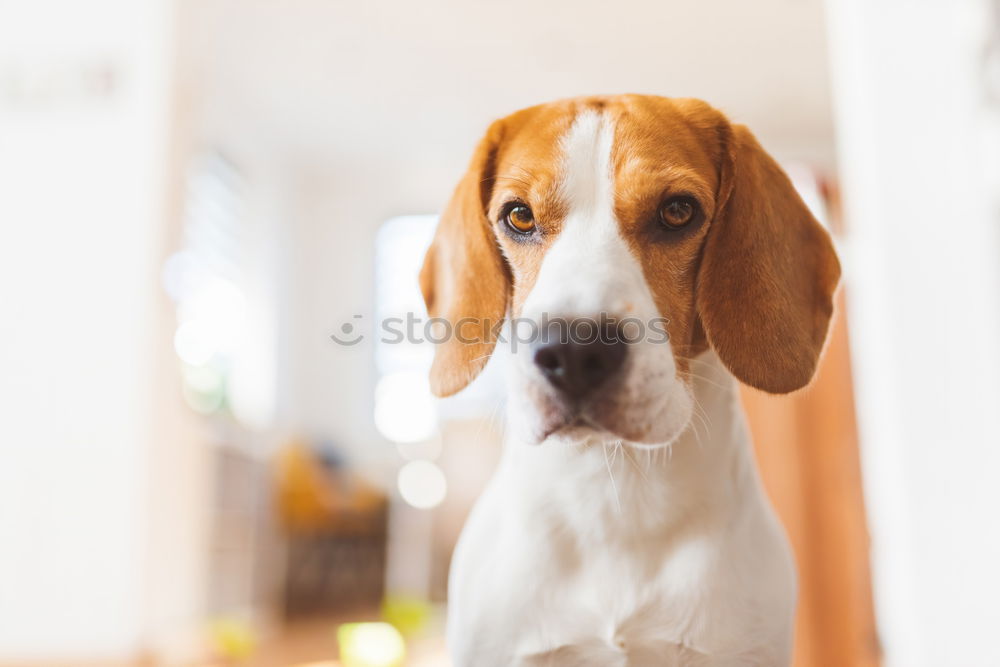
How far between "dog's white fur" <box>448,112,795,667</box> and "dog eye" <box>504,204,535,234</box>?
5cm

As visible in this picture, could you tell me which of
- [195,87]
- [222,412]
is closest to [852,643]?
[195,87]

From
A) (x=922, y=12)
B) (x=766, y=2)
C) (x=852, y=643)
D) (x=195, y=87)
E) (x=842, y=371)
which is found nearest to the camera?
(x=922, y=12)

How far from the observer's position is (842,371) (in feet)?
10.3

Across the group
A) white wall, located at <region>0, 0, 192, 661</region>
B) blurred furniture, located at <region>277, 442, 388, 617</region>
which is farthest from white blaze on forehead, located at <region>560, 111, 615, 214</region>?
blurred furniture, located at <region>277, 442, 388, 617</region>

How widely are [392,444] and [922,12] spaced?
5.58 meters

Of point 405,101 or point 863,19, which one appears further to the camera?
point 405,101

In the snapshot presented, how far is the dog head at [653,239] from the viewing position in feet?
2.89

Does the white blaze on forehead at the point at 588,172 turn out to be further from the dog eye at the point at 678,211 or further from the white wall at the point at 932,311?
the white wall at the point at 932,311

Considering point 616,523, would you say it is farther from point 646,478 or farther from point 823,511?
point 823,511

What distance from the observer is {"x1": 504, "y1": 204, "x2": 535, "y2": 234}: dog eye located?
946 millimetres

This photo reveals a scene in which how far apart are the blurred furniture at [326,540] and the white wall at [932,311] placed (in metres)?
4.56

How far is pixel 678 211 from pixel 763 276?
0.11 metres

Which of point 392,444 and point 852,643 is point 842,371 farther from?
point 392,444

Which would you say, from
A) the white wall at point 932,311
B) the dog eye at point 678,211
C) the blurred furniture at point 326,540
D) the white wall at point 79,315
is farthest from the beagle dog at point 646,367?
the blurred furniture at point 326,540
